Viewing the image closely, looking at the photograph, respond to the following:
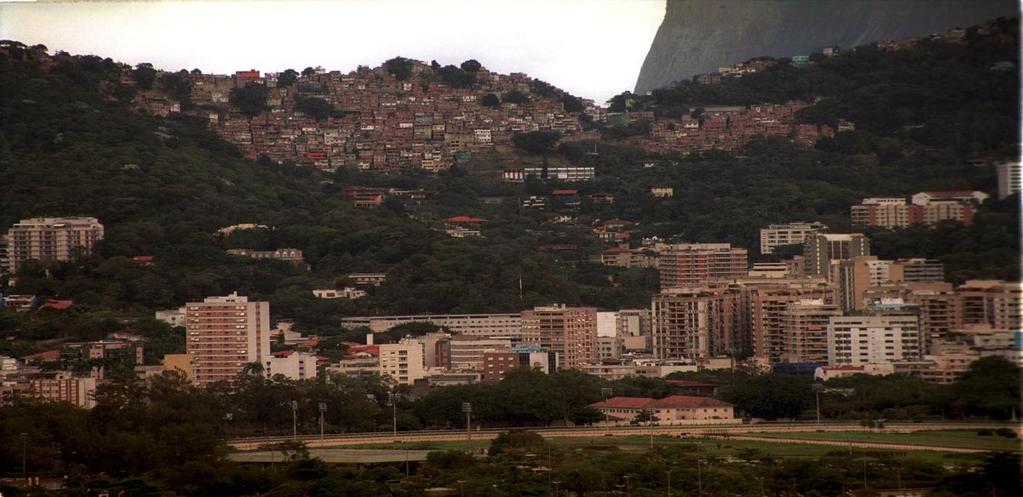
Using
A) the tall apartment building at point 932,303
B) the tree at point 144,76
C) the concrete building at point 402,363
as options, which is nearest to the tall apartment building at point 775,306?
the tall apartment building at point 932,303

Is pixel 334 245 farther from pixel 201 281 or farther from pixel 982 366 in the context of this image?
pixel 982 366

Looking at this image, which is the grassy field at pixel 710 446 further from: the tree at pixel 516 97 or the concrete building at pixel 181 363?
the tree at pixel 516 97

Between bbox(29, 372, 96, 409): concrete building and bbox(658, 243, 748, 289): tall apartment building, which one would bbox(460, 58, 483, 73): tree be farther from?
bbox(29, 372, 96, 409): concrete building

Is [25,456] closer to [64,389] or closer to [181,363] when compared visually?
[64,389]

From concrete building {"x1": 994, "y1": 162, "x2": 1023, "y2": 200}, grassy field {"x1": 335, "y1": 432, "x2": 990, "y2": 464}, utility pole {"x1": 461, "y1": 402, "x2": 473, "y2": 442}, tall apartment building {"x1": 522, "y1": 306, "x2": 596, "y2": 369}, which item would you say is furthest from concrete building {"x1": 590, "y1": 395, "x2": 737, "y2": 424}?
tall apartment building {"x1": 522, "y1": 306, "x2": 596, "y2": 369}

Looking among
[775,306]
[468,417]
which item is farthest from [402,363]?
[468,417]
